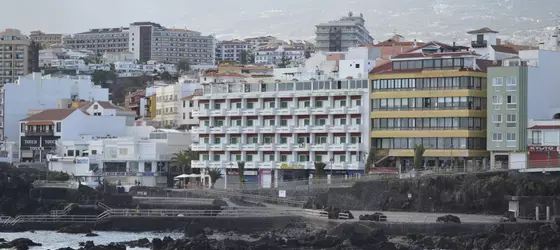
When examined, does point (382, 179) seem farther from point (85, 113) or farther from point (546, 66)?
point (85, 113)

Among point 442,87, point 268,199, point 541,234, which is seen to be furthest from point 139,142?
point 541,234

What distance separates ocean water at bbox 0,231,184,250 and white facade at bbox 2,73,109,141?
4880 centimetres

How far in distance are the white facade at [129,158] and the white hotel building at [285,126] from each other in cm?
579

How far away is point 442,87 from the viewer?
85500mm

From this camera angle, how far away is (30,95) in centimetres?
13012

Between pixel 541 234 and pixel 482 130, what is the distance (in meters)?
21.5

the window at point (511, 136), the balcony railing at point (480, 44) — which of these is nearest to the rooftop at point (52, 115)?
the balcony railing at point (480, 44)

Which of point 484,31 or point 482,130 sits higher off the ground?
point 484,31

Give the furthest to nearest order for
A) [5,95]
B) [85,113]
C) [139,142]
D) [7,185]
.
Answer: [5,95]
[85,113]
[139,142]
[7,185]

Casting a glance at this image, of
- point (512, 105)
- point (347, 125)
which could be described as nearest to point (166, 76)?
point (347, 125)

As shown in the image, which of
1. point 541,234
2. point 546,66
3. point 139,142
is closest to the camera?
point 541,234

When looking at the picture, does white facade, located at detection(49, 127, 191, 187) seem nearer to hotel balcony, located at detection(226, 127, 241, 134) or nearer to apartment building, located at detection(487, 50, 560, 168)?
hotel balcony, located at detection(226, 127, 241, 134)

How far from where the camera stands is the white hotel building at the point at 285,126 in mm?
90312

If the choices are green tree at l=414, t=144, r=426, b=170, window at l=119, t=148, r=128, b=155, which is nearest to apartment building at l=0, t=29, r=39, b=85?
window at l=119, t=148, r=128, b=155
